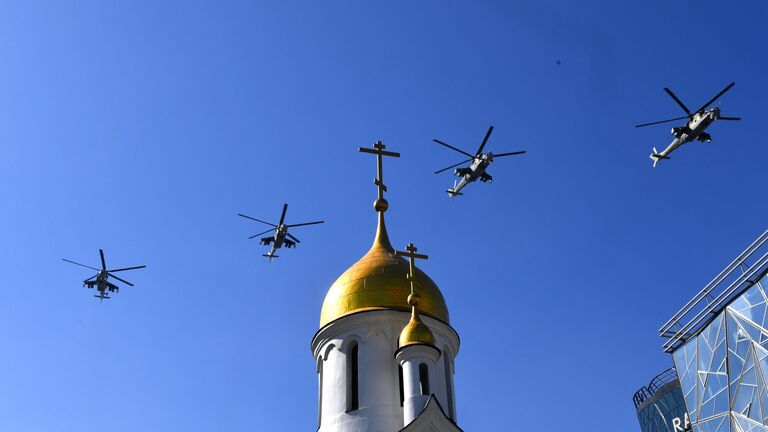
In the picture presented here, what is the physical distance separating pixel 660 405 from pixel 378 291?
3490cm

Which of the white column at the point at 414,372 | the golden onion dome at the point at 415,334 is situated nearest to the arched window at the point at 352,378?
the white column at the point at 414,372

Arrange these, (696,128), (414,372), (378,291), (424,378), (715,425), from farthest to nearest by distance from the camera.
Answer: (696,128)
(715,425)
(378,291)
(424,378)
(414,372)

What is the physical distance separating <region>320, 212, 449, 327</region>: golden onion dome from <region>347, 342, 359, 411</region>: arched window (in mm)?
981

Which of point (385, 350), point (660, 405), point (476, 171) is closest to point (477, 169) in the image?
point (476, 171)

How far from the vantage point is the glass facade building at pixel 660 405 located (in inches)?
1916

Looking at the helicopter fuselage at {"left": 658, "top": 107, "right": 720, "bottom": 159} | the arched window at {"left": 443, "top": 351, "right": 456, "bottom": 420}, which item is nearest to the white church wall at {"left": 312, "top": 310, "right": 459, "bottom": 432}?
the arched window at {"left": 443, "top": 351, "right": 456, "bottom": 420}

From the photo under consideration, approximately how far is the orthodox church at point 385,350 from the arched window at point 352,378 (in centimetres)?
3

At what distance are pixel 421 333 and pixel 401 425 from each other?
209cm

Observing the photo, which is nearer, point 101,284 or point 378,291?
point 378,291

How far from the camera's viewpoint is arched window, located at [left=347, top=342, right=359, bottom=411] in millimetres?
19859

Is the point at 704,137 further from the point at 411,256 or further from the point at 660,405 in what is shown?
the point at 660,405

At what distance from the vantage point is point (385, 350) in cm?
2034

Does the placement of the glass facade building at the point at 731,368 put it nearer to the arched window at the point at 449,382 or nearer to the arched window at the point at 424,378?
the arched window at the point at 449,382

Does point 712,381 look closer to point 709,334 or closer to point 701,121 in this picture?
point 709,334
